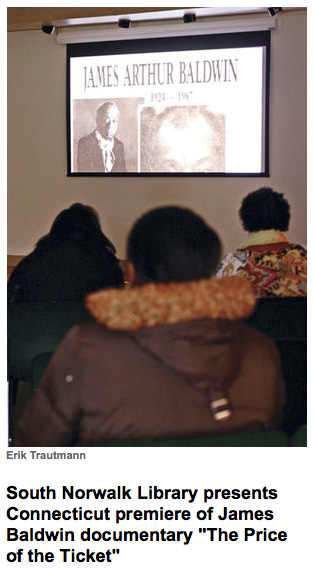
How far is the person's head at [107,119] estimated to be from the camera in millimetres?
6887

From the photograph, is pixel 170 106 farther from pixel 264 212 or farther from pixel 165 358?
pixel 165 358

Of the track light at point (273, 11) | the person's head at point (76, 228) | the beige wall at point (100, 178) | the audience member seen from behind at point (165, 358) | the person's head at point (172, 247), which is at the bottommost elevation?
the audience member seen from behind at point (165, 358)

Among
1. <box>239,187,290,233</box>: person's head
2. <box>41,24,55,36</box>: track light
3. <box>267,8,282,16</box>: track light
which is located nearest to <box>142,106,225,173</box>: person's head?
<box>267,8,282,16</box>: track light

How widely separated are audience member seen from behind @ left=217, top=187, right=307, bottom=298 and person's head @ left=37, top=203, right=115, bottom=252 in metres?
0.56

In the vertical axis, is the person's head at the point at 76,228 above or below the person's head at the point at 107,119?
below

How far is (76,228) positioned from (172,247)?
62.7 inches

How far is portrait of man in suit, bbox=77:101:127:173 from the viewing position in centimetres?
692

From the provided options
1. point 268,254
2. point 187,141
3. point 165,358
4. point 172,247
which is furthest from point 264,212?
point 187,141

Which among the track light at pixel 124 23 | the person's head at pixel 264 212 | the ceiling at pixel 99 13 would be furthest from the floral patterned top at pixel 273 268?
the track light at pixel 124 23

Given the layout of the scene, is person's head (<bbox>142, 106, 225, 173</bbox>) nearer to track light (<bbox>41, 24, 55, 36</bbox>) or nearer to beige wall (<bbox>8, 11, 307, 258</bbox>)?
Result: beige wall (<bbox>8, 11, 307, 258</bbox>)

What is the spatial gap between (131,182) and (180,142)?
2.25 ft

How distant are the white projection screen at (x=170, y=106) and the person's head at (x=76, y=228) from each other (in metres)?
3.97

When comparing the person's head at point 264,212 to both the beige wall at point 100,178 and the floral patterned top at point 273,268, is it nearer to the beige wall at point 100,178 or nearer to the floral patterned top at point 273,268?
the floral patterned top at point 273,268
